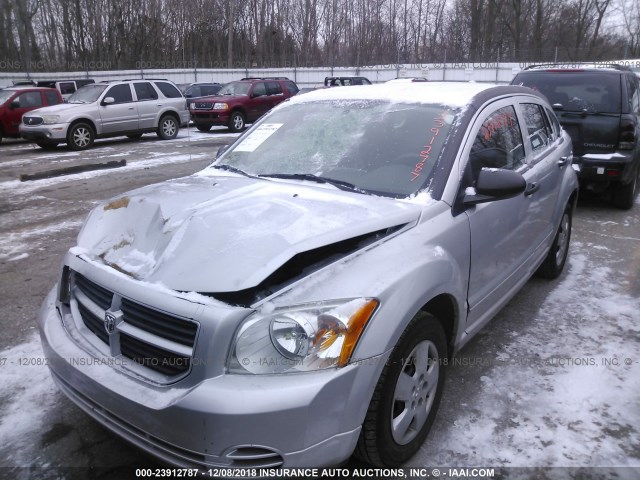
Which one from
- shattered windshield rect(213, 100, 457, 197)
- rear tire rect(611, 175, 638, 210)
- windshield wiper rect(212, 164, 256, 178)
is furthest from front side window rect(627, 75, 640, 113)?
windshield wiper rect(212, 164, 256, 178)

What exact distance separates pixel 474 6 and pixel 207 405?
53018mm

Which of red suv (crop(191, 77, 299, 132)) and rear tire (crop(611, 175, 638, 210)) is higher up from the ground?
red suv (crop(191, 77, 299, 132))

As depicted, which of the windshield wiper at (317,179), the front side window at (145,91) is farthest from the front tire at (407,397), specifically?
the front side window at (145,91)

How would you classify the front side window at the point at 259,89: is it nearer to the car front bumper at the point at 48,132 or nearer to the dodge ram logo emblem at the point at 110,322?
the car front bumper at the point at 48,132

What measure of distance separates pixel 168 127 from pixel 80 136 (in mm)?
3015

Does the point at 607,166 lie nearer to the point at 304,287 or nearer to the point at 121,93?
the point at 304,287

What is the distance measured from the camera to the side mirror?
9.32 feet

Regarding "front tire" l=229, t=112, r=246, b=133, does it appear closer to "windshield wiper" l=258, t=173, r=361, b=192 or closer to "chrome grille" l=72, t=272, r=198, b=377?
"windshield wiper" l=258, t=173, r=361, b=192

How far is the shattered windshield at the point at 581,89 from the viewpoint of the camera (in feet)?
23.0

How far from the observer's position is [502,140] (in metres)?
3.48

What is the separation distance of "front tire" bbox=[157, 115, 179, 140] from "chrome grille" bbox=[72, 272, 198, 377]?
47.9 ft

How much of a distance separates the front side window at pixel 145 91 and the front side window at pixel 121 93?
28 cm

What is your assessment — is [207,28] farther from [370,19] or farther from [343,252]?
[343,252]

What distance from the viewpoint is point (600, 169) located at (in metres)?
6.83
